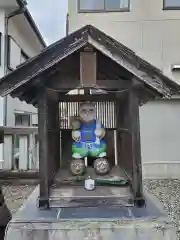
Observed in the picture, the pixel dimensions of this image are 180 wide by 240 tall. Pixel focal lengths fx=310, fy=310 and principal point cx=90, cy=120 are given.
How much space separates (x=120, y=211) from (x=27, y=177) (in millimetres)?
4548

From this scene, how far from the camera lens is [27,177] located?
256 inches

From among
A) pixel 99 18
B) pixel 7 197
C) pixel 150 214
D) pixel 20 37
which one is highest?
pixel 20 37

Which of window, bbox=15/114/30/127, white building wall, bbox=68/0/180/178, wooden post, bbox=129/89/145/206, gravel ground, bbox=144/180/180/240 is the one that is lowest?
gravel ground, bbox=144/180/180/240

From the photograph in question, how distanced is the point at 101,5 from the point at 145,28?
4.09ft

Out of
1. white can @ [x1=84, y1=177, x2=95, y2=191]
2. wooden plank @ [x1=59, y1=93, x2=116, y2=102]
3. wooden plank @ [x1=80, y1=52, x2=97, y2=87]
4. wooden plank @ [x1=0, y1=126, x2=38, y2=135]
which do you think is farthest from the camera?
wooden plank @ [x1=0, y1=126, x2=38, y2=135]

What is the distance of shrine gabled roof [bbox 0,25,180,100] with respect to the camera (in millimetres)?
2100

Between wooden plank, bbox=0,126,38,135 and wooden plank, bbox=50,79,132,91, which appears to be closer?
wooden plank, bbox=50,79,132,91

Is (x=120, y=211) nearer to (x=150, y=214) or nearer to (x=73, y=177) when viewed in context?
(x=150, y=214)

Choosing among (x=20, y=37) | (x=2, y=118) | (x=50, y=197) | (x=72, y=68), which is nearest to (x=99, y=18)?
(x=2, y=118)

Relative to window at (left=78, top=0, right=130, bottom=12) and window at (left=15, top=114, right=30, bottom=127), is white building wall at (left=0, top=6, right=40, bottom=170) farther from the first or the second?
window at (left=78, top=0, right=130, bottom=12)

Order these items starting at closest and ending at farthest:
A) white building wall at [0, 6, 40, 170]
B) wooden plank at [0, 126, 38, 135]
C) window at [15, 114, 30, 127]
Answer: wooden plank at [0, 126, 38, 135]
white building wall at [0, 6, 40, 170]
window at [15, 114, 30, 127]

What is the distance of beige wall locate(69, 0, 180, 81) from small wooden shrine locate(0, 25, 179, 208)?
518 cm

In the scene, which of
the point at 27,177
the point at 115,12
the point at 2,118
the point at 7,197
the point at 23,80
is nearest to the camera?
the point at 23,80

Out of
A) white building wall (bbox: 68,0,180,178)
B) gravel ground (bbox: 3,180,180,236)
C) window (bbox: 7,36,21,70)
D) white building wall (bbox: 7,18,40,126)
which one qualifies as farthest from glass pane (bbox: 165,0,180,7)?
white building wall (bbox: 7,18,40,126)
